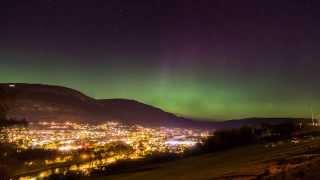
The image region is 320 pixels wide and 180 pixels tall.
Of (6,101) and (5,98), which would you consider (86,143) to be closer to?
(6,101)

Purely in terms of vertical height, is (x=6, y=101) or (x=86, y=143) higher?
(x=6, y=101)

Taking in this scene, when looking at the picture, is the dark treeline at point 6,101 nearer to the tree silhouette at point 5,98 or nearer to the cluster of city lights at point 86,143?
the tree silhouette at point 5,98

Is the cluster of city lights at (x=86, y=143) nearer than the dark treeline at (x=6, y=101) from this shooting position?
No

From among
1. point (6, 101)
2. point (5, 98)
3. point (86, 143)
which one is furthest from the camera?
point (86, 143)

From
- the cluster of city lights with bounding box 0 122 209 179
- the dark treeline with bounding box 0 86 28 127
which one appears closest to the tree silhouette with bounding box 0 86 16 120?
the dark treeline with bounding box 0 86 28 127

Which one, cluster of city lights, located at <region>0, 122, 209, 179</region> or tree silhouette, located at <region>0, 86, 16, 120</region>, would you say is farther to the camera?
cluster of city lights, located at <region>0, 122, 209, 179</region>

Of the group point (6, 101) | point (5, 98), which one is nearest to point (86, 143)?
point (6, 101)

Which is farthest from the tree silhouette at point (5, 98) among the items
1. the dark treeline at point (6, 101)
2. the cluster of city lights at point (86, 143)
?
the cluster of city lights at point (86, 143)

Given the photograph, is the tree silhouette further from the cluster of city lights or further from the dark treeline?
the cluster of city lights

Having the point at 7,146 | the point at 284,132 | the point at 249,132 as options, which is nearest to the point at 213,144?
the point at 249,132
